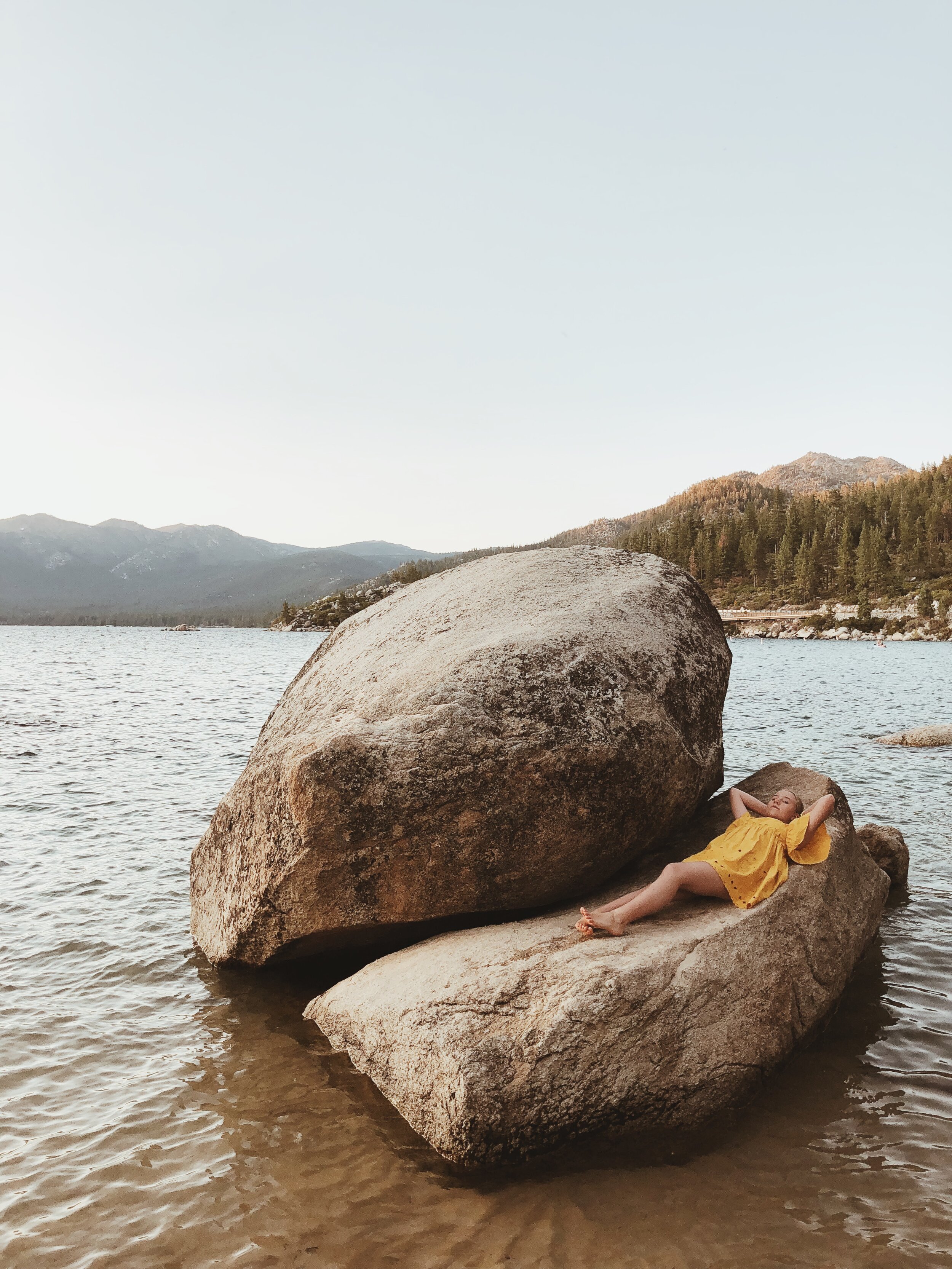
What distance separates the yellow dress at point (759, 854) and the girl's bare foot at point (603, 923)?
1.03 m

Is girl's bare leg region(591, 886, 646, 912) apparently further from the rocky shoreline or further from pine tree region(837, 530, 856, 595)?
pine tree region(837, 530, 856, 595)

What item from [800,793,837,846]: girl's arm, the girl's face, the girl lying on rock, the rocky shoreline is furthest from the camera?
the rocky shoreline

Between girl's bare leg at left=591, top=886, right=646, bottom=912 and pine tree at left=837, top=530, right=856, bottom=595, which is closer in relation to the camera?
girl's bare leg at left=591, top=886, right=646, bottom=912

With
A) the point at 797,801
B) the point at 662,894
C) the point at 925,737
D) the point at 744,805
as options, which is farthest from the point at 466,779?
the point at 925,737

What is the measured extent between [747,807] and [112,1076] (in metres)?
7.18

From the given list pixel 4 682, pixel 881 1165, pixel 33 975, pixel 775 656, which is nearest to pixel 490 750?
pixel 881 1165

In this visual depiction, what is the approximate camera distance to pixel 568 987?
21.1 feet

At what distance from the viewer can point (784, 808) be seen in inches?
352

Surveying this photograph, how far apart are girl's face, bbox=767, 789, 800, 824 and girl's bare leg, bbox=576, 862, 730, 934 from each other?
4.13 feet

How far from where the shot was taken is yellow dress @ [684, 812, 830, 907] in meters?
7.86

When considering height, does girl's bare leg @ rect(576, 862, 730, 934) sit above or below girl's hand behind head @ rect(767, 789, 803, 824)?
below

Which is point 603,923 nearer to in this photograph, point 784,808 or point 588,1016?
point 588,1016

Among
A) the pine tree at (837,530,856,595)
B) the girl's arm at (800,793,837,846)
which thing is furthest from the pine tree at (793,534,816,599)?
the girl's arm at (800,793,837,846)

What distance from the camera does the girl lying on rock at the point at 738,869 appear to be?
7703 mm
